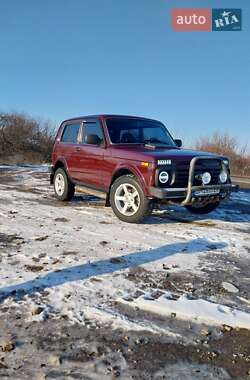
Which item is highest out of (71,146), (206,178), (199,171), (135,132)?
(135,132)

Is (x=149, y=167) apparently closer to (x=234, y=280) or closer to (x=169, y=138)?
(x=169, y=138)

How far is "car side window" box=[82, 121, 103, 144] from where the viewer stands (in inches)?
305

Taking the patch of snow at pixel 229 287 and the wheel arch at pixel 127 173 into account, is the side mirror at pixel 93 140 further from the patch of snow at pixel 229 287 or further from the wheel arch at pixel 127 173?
the patch of snow at pixel 229 287

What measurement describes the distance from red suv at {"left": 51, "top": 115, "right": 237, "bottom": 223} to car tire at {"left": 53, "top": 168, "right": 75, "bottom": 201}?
0.02m

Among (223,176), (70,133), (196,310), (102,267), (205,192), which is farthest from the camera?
(70,133)

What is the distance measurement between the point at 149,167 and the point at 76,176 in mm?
2571

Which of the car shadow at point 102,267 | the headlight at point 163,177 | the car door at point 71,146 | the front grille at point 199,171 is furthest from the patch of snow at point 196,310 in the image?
the car door at point 71,146

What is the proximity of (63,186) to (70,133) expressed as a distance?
1221 mm

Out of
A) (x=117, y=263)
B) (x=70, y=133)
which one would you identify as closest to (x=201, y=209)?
(x=70, y=133)

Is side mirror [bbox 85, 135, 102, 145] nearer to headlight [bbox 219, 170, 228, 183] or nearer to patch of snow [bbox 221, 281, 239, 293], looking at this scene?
headlight [bbox 219, 170, 228, 183]

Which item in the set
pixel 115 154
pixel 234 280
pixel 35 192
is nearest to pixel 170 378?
pixel 234 280

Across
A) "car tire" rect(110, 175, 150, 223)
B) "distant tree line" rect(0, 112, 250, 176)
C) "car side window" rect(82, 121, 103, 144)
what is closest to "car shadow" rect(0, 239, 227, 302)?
"car tire" rect(110, 175, 150, 223)

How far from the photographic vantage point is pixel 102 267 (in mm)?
4293

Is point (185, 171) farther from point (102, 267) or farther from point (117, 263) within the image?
point (102, 267)
